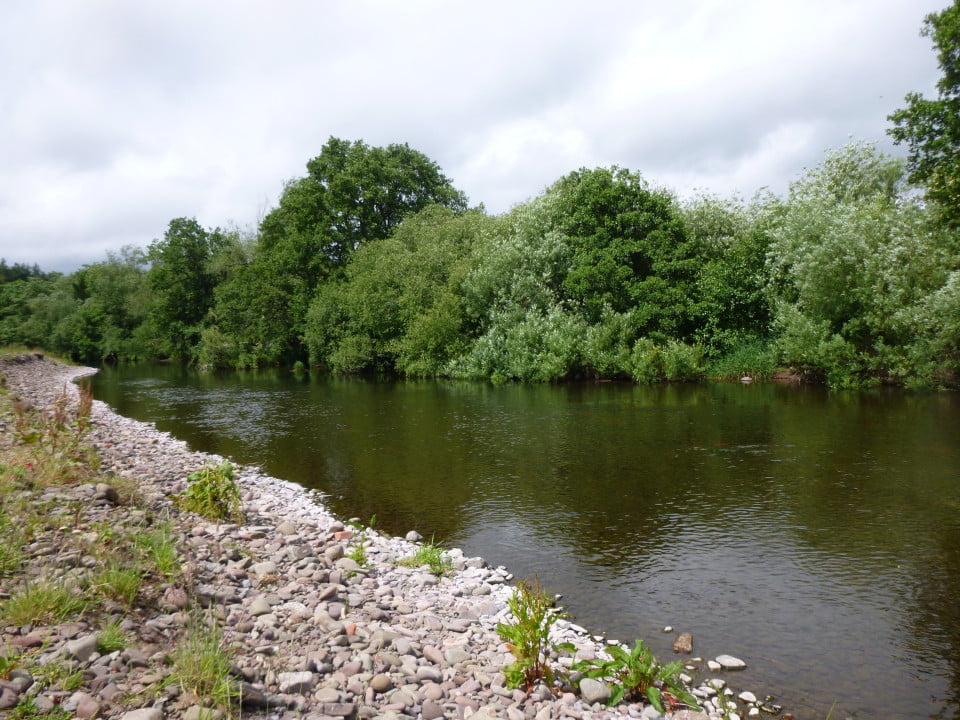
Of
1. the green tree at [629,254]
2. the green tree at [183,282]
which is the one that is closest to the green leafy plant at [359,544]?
the green tree at [629,254]

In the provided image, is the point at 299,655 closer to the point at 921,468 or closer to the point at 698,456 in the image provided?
the point at 698,456

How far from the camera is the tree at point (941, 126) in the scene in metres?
23.6

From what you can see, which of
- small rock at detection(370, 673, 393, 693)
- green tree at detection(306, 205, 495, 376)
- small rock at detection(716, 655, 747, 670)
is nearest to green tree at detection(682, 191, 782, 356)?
green tree at detection(306, 205, 495, 376)

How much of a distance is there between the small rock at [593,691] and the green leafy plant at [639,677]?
2.6 inches

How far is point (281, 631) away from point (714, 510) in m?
9.20

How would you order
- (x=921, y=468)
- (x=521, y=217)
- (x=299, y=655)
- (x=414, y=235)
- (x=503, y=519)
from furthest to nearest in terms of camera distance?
(x=414, y=235) < (x=521, y=217) < (x=921, y=468) < (x=503, y=519) < (x=299, y=655)

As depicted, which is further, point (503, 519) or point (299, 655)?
point (503, 519)

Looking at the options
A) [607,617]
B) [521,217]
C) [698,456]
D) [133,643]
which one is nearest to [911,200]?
[521,217]

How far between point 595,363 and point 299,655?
115 feet

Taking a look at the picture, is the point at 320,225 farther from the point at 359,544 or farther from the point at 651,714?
the point at 651,714

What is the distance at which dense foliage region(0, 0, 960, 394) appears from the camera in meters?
30.2

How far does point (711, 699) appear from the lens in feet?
19.7

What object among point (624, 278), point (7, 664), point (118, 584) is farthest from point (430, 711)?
point (624, 278)

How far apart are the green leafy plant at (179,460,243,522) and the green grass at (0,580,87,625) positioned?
15.8ft
